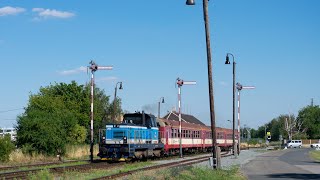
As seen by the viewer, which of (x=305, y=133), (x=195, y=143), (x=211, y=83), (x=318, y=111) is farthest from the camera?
(x=318, y=111)

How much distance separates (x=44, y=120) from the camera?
139 feet

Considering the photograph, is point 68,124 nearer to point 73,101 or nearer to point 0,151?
point 0,151

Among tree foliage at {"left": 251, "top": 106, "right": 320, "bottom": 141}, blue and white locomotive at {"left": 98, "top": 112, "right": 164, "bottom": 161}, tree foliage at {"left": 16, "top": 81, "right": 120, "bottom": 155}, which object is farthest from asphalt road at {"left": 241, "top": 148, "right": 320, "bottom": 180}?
tree foliage at {"left": 251, "top": 106, "right": 320, "bottom": 141}

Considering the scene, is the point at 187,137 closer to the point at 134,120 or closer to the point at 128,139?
the point at 134,120

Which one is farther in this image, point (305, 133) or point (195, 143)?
point (305, 133)

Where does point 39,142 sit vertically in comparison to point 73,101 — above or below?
below

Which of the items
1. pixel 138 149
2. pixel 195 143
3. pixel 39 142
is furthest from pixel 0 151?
pixel 195 143

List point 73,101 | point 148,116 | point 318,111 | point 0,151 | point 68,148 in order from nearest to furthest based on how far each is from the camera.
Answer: point 0,151
point 148,116
point 68,148
point 73,101
point 318,111

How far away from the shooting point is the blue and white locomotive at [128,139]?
36875mm

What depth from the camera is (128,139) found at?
1453 inches

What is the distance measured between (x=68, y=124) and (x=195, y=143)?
16.5m

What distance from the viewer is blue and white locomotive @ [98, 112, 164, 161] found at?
3688 centimetres

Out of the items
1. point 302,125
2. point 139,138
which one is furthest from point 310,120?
point 139,138

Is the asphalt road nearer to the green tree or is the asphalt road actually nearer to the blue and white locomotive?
the blue and white locomotive
